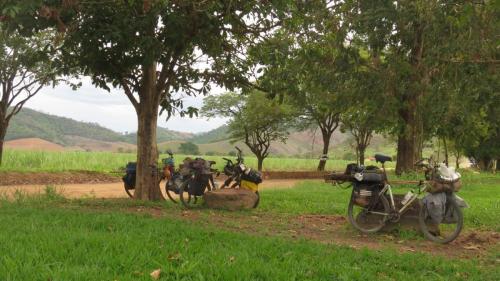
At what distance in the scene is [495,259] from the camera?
6.85 metres

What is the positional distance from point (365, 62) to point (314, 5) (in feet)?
26.9

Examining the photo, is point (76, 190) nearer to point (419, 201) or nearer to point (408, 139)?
point (419, 201)

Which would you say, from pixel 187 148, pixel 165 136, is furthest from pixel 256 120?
pixel 165 136

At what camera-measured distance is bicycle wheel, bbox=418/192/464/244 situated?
7.67 m

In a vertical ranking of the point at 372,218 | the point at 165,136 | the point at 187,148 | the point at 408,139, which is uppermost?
the point at 165,136

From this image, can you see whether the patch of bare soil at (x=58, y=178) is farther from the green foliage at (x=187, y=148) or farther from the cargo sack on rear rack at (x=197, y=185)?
the green foliage at (x=187, y=148)

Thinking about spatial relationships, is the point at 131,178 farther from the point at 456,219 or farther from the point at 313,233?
the point at 456,219

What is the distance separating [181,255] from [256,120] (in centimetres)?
2829

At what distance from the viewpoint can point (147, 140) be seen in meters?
11.4

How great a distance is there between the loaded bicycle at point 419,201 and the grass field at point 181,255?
35 cm

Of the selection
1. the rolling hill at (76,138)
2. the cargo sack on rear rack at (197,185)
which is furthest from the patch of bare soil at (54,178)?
the rolling hill at (76,138)

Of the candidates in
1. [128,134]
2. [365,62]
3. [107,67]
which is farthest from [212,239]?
[128,134]

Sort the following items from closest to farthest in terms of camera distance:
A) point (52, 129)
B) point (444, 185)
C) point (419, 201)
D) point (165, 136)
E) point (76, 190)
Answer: point (444, 185), point (419, 201), point (76, 190), point (52, 129), point (165, 136)

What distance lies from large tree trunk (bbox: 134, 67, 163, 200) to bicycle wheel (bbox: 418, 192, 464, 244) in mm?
5873
